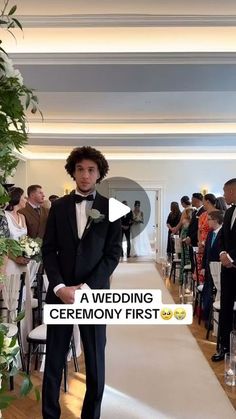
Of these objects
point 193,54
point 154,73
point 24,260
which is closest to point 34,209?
point 24,260

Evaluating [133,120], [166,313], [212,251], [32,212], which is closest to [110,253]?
[166,313]

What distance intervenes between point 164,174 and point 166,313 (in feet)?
30.1

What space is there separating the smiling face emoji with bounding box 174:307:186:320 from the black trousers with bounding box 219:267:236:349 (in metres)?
1.71

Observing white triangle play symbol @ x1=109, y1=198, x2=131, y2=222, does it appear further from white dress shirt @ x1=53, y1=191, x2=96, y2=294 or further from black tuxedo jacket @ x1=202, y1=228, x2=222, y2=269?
black tuxedo jacket @ x1=202, y1=228, x2=222, y2=269

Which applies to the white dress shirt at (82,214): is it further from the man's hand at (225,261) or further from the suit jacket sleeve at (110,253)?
the man's hand at (225,261)

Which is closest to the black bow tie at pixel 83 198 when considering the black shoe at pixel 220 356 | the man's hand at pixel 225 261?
the man's hand at pixel 225 261

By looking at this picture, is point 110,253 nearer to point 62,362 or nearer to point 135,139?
point 62,362

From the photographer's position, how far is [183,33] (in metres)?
3.73

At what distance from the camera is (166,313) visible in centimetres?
191

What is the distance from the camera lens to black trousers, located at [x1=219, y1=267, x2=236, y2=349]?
3.60 meters

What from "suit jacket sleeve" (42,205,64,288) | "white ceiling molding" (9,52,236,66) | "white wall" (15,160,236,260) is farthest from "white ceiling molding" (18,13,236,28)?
"white wall" (15,160,236,260)

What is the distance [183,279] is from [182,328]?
1.79 metres

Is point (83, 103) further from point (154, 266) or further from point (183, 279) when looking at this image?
point (154, 266)

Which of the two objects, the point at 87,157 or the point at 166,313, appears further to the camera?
the point at 87,157
